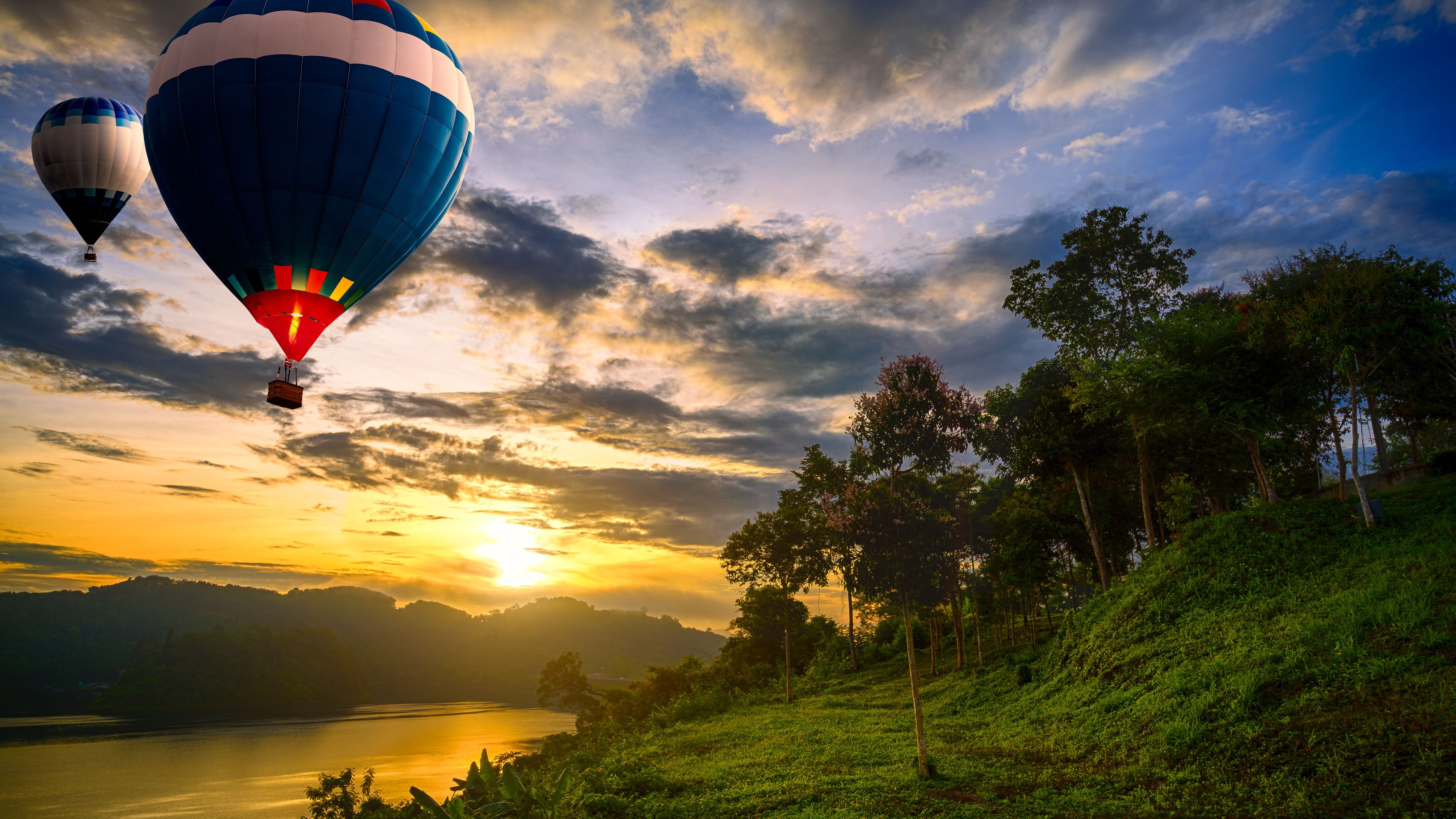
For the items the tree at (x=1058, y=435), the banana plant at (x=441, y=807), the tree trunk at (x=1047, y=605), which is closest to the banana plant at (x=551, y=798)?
the banana plant at (x=441, y=807)

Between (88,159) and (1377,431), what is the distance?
7546 centimetres

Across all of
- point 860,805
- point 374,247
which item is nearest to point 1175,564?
point 860,805

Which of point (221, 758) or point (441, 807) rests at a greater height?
point (441, 807)

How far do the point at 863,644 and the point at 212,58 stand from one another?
2268 inches

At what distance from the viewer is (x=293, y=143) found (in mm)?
20094

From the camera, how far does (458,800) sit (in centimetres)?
1207

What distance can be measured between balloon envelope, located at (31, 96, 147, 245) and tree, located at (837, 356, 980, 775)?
144ft

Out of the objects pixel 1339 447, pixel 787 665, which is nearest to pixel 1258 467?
pixel 1339 447

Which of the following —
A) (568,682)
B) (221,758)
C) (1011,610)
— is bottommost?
(221,758)

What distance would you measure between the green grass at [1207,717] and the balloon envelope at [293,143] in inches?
746

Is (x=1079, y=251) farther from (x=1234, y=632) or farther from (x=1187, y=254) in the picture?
(x=1234, y=632)

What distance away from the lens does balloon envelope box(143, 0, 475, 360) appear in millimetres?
20062

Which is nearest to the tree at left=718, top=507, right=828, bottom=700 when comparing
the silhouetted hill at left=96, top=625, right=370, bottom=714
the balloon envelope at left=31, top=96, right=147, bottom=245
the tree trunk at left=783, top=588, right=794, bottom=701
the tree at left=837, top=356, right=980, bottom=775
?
the tree trunk at left=783, top=588, right=794, bottom=701

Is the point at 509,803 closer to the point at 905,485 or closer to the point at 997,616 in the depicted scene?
the point at 905,485
